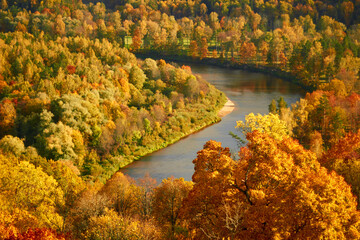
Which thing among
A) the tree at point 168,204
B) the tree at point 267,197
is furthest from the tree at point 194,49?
the tree at point 267,197

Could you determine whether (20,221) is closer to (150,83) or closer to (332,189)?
(332,189)

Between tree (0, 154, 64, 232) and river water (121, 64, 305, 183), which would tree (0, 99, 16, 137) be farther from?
tree (0, 154, 64, 232)

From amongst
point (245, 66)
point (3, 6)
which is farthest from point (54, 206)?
point (3, 6)

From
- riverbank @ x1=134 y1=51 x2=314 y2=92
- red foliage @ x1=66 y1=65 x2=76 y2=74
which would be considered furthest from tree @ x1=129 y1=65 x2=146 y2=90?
riverbank @ x1=134 y1=51 x2=314 y2=92

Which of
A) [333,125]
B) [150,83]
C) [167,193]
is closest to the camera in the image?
[167,193]

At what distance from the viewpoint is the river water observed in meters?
52.9

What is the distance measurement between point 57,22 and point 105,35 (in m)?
16.3

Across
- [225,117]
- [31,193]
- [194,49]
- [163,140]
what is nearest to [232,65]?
[194,49]

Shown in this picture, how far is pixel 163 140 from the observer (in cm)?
6216

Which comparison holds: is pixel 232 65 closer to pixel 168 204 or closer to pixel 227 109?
pixel 227 109

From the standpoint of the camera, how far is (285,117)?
183 feet

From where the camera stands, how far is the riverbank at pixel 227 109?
75.4 meters

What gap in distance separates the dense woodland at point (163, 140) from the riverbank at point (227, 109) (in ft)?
7.31

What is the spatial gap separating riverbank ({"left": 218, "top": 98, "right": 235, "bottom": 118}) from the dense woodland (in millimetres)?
2227
